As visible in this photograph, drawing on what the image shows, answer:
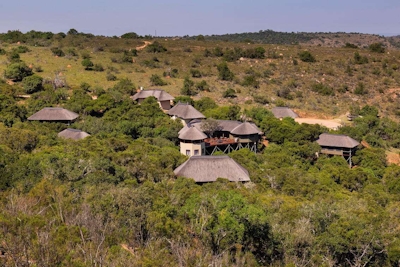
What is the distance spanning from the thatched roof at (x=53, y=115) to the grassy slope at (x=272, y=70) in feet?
42.2

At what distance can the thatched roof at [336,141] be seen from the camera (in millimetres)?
33500

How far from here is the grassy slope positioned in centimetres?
5166

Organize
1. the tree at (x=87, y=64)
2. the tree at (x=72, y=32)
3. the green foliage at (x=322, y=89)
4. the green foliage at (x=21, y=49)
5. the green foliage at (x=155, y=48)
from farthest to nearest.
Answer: the tree at (x=72, y=32) → the green foliage at (x=155, y=48) → the green foliage at (x=21, y=49) → the green foliage at (x=322, y=89) → the tree at (x=87, y=64)

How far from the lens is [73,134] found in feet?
99.9

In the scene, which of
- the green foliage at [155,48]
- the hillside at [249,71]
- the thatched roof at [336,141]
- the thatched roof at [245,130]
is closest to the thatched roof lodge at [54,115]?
the hillside at [249,71]

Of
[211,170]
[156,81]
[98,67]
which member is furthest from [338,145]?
[98,67]

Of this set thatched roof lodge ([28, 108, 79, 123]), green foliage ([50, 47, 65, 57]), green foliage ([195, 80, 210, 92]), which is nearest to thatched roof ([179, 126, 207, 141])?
thatched roof lodge ([28, 108, 79, 123])

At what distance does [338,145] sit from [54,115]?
922 inches

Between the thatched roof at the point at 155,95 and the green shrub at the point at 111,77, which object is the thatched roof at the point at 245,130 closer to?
the thatched roof at the point at 155,95

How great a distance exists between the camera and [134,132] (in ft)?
113

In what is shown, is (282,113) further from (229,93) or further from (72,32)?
(72,32)

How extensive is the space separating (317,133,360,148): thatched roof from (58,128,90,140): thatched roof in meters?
18.7

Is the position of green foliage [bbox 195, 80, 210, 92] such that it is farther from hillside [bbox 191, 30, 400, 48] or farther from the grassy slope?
hillside [bbox 191, 30, 400, 48]

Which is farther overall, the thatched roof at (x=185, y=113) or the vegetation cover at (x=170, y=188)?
the thatched roof at (x=185, y=113)
